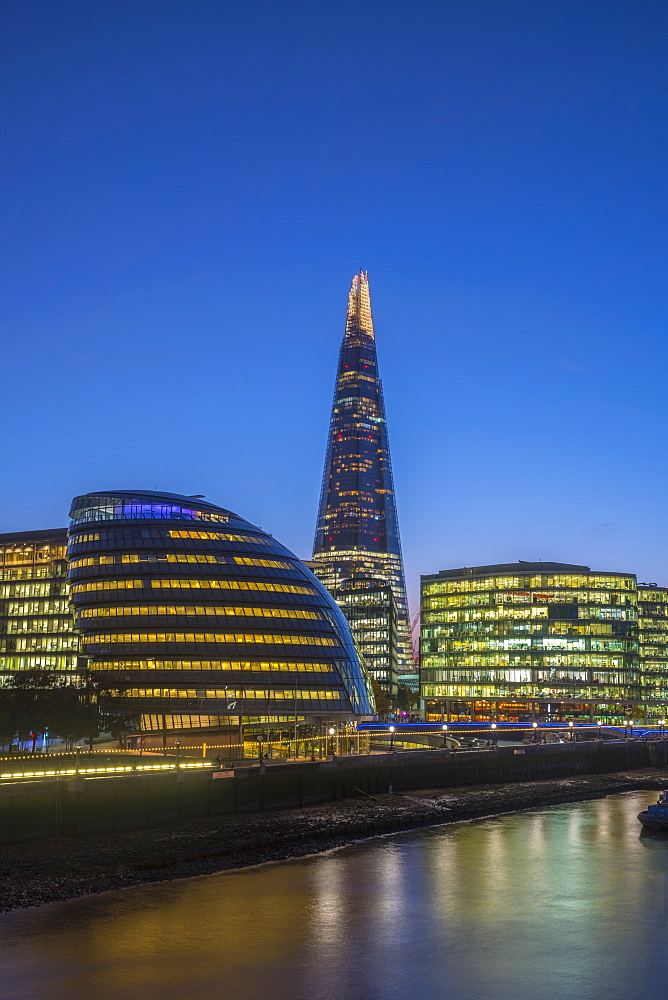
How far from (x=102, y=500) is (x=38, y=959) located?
110416 millimetres

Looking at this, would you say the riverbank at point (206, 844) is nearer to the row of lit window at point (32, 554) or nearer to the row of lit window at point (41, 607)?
the row of lit window at point (41, 607)

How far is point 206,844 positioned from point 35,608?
12192 centimetres

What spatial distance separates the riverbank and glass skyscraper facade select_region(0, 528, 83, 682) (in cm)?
9546

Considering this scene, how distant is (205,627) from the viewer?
124 meters

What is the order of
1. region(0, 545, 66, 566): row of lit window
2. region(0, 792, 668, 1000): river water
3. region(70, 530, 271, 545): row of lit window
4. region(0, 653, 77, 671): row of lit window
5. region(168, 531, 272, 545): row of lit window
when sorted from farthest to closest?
region(0, 545, 66, 566): row of lit window → region(0, 653, 77, 671): row of lit window → region(70, 530, 271, 545): row of lit window → region(168, 531, 272, 545): row of lit window → region(0, 792, 668, 1000): river water

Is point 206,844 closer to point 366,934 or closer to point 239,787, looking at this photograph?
point 239,787

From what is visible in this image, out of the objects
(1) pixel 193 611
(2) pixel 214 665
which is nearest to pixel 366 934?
(2) pixel 214 665

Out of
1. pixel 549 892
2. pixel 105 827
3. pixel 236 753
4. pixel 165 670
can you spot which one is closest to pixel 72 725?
pixel 236 753

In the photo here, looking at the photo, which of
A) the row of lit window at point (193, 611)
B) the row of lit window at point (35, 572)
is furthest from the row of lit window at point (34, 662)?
the row of lit window at point (193, 611)

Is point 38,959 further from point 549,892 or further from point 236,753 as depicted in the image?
point 236,753

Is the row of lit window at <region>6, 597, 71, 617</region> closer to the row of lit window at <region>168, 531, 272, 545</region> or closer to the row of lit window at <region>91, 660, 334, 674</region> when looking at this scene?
the row of lit window at <region>168, 531, 272, 545</region>

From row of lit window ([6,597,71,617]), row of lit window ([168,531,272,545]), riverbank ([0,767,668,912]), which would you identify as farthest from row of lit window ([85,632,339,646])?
riverbank ([0,767,668,912])

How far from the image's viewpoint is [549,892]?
47000 mm

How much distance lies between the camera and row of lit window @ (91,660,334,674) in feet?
402
